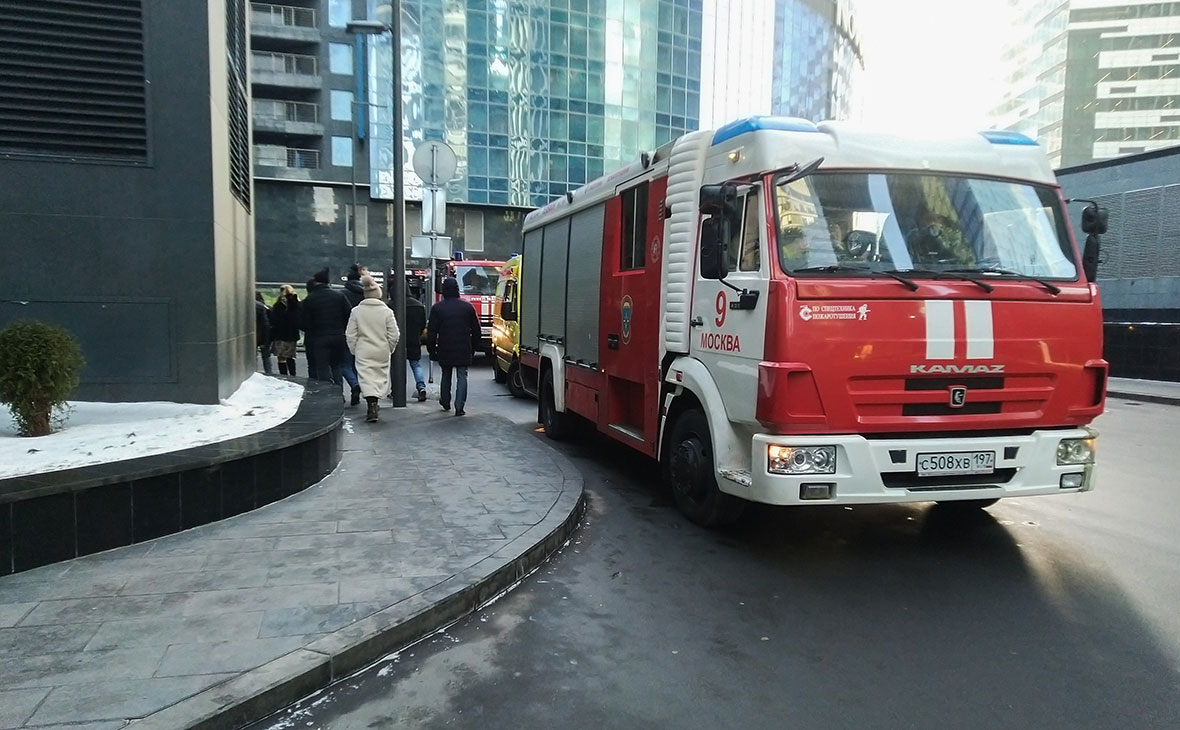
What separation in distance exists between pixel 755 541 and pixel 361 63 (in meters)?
42.0

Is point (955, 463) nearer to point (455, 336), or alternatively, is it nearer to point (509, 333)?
point (455, 336)

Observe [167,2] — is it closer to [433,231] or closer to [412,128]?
[433,231]

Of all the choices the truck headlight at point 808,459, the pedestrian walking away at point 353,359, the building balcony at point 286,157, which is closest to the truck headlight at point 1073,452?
the truck headlight at point 808,459

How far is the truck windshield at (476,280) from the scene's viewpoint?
2245cm

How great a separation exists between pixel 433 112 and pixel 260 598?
39819 millimetres

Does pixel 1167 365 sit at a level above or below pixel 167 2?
below

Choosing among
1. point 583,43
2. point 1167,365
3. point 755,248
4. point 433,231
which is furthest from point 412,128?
point 755,248

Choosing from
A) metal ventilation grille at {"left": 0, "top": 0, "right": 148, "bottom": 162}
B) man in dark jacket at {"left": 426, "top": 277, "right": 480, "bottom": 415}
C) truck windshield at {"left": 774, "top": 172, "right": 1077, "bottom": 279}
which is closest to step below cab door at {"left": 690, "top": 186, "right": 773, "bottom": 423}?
truck windshield at {"left": 774, "top": 172, "right": 1077, "bottom": 279}

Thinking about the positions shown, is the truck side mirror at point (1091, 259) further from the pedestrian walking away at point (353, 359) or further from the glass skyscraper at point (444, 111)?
the glass skyscraper at point (444, 111)

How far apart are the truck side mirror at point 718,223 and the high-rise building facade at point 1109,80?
57.6 meters

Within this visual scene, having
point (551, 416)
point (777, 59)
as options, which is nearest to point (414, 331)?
point (551, 416)

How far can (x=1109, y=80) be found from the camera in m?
53.7

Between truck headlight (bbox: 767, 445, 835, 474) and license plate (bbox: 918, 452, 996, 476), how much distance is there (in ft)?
1.91

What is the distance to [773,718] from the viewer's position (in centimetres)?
310
